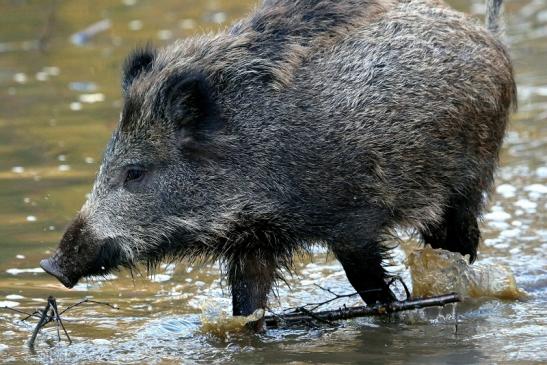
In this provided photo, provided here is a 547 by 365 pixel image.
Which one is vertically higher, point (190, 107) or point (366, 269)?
point (190, 107)

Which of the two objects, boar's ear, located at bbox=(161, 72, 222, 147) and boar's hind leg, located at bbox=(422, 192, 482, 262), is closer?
boar's ear, located at bbox=(161, 72, 222, 147)

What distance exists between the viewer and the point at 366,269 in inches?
252

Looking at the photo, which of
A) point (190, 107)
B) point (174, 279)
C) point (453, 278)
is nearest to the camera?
point (190, 107)

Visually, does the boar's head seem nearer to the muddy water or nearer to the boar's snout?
the boar's snout

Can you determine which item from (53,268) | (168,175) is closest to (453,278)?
(168,175)

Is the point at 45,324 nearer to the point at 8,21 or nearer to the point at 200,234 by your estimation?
the point at 200,234

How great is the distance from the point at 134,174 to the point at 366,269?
131 centimetres

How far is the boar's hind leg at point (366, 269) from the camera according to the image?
20.8 feet

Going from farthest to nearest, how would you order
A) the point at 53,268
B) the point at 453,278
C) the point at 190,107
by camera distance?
the point at 453,278 → the point at 190,107 → the point at 53,268

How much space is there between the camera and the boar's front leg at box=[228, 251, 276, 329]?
6391 mm

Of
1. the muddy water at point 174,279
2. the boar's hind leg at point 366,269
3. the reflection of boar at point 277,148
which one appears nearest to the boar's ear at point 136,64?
the reflection of boar at point 277,148

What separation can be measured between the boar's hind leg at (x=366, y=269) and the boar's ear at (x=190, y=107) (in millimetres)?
925

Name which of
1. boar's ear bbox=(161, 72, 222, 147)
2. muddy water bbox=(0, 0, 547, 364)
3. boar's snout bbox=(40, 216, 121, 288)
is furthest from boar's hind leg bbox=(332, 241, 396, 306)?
boar's snout bbox=(40, 216, 121, 288)

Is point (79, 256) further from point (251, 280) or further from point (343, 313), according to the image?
point (343, 313)
